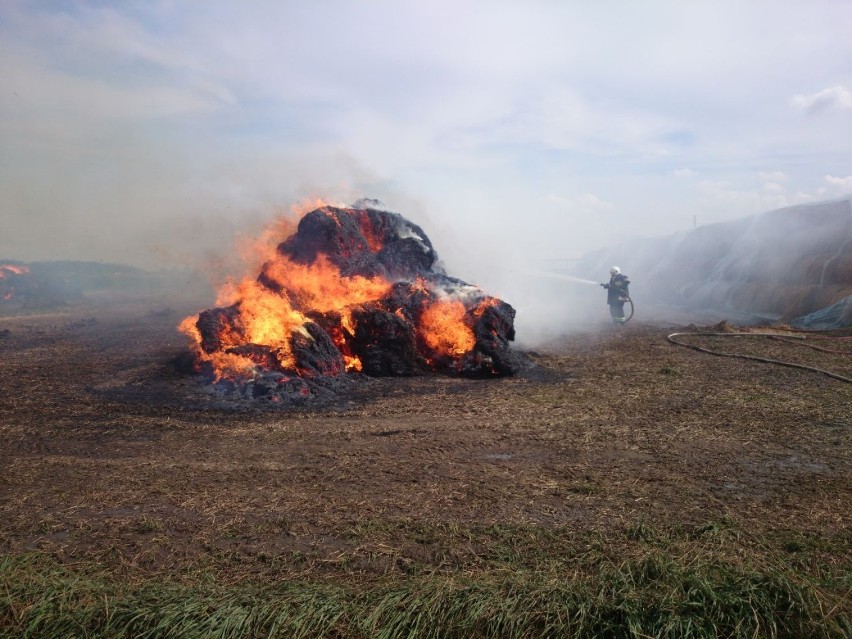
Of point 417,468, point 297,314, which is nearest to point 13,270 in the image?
point 297,314

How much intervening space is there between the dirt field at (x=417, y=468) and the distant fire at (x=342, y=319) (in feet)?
3.24

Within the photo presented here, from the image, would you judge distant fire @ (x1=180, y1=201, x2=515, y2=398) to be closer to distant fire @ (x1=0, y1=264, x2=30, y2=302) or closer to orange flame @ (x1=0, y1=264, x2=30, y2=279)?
distant fire @ (x1=0, y1=264, x2=30, y2=302)

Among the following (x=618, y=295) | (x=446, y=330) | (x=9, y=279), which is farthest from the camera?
(x=9, y=279)

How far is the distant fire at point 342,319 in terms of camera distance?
12578 mm

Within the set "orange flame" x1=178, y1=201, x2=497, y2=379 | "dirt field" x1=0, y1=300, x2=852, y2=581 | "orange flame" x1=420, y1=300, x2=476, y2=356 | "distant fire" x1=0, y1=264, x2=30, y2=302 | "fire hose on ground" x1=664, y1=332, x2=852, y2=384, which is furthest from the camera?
"distant fire" x1=0, y1=264, x2=30, y2=302

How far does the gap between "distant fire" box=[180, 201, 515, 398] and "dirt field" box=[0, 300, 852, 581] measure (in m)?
0.99

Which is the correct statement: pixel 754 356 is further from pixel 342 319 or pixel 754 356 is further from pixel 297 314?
pixel 297 314

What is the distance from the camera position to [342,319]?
13.5m

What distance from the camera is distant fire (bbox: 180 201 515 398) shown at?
12.6 m

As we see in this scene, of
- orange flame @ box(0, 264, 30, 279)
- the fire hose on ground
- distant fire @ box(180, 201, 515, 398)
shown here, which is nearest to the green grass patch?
distant fire @ box(180, 201, 515, 398)

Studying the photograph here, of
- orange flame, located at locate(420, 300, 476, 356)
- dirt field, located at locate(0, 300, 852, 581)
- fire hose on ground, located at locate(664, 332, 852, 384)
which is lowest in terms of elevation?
dirt field, located at locate(0, 300, 852, 581)

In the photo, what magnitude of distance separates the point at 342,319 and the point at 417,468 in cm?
707

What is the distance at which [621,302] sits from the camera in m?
22.9

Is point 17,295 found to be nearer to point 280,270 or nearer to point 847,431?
point 280,270
